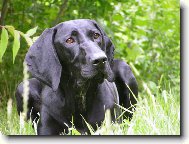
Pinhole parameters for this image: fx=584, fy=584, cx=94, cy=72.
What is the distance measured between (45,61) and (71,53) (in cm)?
21

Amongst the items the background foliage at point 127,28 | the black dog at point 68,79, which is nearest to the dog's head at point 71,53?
the black dog at point 68,79

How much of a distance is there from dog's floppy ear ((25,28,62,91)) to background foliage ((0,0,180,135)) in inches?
38.2

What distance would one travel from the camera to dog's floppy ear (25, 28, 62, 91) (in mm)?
3529

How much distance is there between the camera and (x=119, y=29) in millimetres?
5766

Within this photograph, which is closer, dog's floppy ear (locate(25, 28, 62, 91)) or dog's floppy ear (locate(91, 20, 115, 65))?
dog's floppy ear (locate(25, 28, 62, 91))

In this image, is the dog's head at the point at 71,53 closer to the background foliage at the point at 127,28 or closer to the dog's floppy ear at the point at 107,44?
the dog's floppy ear at the point at 107,44

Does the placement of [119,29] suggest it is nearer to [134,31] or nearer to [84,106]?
[134,31]

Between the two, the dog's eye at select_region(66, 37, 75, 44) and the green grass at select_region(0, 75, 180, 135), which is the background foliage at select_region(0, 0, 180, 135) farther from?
the dog's eye at select_region(66, 37, 75, 44)

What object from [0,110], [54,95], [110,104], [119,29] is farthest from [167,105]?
[119,29]

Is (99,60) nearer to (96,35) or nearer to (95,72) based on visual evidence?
(95,72)

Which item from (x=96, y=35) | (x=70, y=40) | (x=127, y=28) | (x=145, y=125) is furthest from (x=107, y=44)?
(x=127, y=28)

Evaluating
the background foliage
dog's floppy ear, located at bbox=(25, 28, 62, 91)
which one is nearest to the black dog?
dog's floppy ear, located at bbox=(25, 28, 62, 91)

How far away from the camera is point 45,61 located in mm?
3576

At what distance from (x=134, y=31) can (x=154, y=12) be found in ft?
0.97
